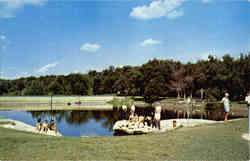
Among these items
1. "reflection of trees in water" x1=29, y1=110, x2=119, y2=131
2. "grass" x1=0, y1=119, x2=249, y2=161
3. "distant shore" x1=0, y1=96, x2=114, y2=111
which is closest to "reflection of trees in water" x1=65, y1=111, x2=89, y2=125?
"reflection of trees in water" x1=29, y1=110, x2=119, y2=131

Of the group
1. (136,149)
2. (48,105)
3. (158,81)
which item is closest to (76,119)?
(136,149)

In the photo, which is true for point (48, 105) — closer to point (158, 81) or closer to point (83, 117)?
point (83, 117)

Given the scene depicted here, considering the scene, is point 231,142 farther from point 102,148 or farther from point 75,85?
point 75,85

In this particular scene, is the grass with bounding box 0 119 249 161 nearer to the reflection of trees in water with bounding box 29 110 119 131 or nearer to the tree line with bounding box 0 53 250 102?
the reflection of trees in water with bounding box 29 110 119 131

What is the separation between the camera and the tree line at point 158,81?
46250 mm

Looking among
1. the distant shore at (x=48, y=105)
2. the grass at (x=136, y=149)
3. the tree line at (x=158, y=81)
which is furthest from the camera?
the distant shore at (x=48, y=105)

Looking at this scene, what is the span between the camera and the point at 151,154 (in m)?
7.32

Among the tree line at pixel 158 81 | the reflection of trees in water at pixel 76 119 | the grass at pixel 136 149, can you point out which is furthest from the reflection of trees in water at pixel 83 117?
the tree line at pixel 158 81

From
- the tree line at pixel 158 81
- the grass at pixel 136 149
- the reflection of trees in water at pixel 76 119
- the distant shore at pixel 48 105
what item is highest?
the tree line at pixel 158 81

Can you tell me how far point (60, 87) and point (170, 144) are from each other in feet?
275

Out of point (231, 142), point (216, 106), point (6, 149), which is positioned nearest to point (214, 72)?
point (216, 106)

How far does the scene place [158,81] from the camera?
200ft

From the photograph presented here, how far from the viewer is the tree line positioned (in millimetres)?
46250

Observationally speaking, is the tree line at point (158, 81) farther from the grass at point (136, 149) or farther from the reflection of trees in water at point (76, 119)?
the grass at point (136, 149)
